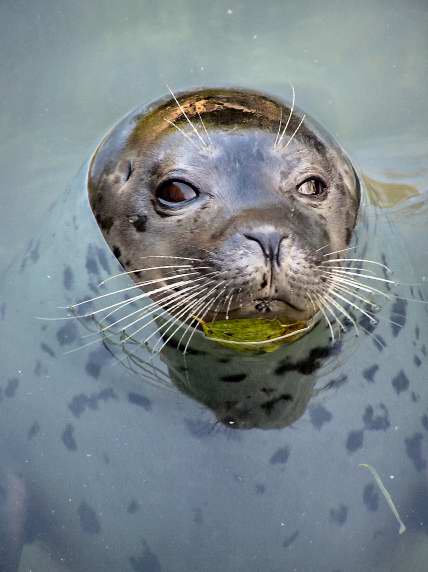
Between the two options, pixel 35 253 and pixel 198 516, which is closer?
pixel 198 516

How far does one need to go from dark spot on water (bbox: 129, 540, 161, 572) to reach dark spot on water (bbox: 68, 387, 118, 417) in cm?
44

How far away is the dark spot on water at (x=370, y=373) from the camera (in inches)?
120

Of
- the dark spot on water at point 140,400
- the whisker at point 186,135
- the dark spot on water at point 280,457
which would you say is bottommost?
the dark spot on water at point 280,457

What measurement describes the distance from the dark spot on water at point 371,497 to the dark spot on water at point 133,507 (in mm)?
677

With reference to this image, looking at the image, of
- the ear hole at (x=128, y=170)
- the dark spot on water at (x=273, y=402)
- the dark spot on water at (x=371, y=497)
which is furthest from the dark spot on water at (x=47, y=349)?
the dark spot on water at (x=371, y=497)

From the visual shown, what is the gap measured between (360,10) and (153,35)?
104 centimetres

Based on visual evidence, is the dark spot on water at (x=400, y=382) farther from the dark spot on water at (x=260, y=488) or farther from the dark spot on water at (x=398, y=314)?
the dark spot on water at (x=260, y=488)

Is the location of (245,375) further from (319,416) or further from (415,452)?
(415,452)

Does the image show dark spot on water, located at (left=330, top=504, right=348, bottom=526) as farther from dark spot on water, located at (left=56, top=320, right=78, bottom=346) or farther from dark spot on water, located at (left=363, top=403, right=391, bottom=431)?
dark spot on water, located at (left=56, top=320, right=78, bottom=346)

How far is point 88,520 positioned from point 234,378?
0.61m

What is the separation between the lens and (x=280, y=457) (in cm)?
288

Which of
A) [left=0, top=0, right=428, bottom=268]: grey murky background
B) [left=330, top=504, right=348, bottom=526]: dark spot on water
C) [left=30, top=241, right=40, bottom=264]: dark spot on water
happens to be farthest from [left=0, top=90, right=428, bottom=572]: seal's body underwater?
[left=0, top=0, right=428, bottom=268]: grey murky background

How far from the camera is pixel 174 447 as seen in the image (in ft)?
9.44

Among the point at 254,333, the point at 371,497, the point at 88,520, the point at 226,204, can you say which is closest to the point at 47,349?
the point at 88,520
